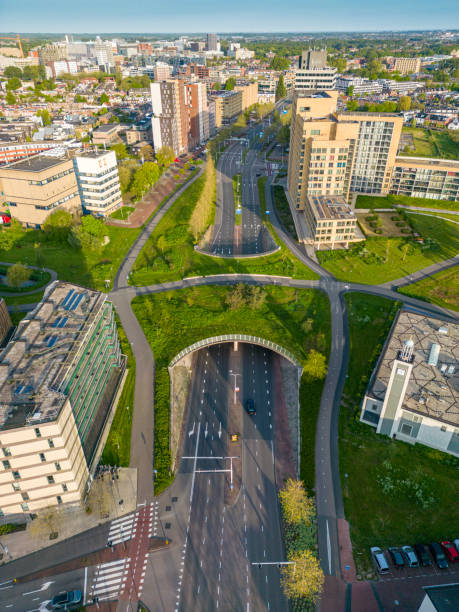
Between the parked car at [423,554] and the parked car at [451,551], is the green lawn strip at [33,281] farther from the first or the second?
the parked car at [451,551]

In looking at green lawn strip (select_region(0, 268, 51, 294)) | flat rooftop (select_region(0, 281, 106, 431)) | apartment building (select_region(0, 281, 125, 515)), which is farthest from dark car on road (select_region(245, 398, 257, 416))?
green lawn strip (select_region(0, 268, 51, 294))

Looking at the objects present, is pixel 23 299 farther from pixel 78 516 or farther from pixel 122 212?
pixel 78 516

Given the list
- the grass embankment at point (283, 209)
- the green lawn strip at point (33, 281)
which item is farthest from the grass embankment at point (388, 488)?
the green lawn strip at point (33, 281)

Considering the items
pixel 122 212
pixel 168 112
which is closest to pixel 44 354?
pixel 122 212

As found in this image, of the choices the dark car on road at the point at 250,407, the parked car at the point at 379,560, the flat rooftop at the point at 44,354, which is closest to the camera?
the parked car at the point at 379,560

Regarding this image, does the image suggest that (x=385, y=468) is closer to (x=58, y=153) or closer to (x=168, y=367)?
(x=168, y=367)

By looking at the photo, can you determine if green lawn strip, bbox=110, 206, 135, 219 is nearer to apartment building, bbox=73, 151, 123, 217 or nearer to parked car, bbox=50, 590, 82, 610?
apartment building, bbox=73, 151, 123, 217
